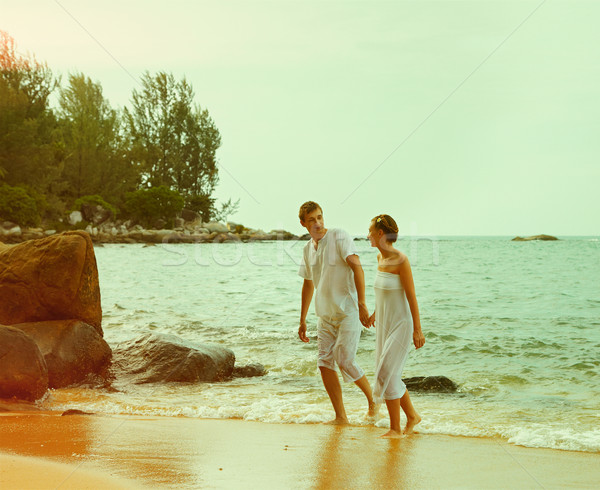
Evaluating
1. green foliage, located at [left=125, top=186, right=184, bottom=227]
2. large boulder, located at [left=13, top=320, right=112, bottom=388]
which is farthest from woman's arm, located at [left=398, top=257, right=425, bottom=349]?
green foliage, located at [left=125, top=186, right=184, bottom=227]

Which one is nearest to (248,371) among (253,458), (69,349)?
(69,349)

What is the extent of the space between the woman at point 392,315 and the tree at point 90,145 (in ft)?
141

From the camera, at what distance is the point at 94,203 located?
45.6 meters

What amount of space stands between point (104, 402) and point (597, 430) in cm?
454

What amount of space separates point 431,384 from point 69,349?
4.08 m

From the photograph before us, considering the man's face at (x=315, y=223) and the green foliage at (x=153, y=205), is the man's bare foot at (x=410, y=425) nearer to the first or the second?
the man's face at (x=315, y=223)

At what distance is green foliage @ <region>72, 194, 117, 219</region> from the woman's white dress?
42797mm

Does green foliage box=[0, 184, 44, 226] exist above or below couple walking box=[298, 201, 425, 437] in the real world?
above

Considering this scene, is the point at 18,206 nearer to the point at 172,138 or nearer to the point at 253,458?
the point at 172,138

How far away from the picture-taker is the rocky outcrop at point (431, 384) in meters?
7.35

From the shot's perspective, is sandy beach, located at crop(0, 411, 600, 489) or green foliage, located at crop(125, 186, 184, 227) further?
green foliage, located at crop(125, 186, 184, 227)

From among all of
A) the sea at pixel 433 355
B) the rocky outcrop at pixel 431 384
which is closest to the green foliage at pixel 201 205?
the sea at pixel 433 355

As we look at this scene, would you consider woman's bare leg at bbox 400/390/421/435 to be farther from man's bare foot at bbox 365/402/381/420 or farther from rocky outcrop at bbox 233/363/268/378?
rocky outcrop at bbox 233/363/268/378

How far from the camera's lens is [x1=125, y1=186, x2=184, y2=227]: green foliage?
49.7m
